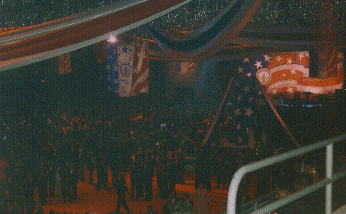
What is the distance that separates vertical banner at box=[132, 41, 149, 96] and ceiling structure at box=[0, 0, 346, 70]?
17.1 inches

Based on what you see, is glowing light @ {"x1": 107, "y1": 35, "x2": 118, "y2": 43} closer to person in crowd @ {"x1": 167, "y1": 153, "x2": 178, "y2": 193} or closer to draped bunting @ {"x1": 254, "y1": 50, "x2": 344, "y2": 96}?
person in crowd @ {"x1": 167, "y1": 153, "x2": 178, "y2": 193}

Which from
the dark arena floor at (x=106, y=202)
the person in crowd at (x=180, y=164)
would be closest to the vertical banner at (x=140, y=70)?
the person in crowd at (x=180, y=164)

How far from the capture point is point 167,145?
11281mm

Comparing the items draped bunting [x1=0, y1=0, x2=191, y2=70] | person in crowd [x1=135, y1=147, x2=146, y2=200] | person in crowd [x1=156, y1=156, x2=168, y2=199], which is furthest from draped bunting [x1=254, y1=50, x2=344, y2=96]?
draped bunting [x1=0, y1=0, x2=191, y2=70]

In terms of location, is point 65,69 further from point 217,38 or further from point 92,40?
point 92,40

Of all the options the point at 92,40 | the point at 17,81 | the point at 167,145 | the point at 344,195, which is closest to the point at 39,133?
the point at 167,145

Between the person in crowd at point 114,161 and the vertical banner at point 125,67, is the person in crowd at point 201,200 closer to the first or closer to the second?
the vertical banner at point 125,67

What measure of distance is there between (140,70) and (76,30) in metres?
4.65

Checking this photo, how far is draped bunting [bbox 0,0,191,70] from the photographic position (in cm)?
320

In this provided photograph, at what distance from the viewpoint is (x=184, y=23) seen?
8805mm

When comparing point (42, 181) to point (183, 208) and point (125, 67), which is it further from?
point (183, 208)

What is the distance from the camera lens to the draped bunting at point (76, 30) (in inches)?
126

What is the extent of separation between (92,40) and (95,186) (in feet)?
28.3

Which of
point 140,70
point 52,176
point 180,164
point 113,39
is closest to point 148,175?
point 180,164
